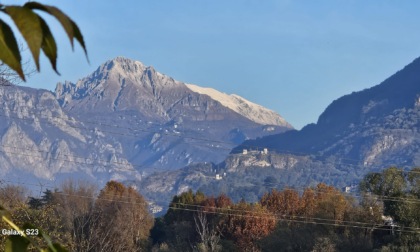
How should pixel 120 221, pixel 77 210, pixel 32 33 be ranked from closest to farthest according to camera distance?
pixel 32 33 → pixel 120 221 → pixel 77 210

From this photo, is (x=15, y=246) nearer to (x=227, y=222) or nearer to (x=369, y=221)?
(x=369, y=221)

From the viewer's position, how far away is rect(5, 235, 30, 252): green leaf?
1672 mm

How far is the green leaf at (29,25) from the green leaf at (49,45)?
2 cm

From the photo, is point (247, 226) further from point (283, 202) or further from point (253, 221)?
point (283, 202)

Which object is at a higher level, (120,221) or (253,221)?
(120,221)

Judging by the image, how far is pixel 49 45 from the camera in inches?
61.4

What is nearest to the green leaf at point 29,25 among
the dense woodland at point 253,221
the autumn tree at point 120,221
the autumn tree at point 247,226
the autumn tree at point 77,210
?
the dense woodland at point 253,221

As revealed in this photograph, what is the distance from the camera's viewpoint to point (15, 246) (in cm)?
170

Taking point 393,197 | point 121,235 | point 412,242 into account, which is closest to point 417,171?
point 393,197

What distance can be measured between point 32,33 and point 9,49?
6 cm

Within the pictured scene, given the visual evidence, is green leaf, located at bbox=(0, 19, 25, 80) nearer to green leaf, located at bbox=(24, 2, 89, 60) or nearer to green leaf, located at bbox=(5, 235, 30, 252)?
green leaf, located at bbox=(24, 2, 89, 60)

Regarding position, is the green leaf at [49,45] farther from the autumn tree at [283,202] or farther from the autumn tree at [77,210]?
the autumn tree at [283,202]

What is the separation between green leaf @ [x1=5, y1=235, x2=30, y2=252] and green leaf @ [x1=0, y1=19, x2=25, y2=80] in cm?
33

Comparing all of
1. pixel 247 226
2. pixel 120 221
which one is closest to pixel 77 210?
pixel 120 221
